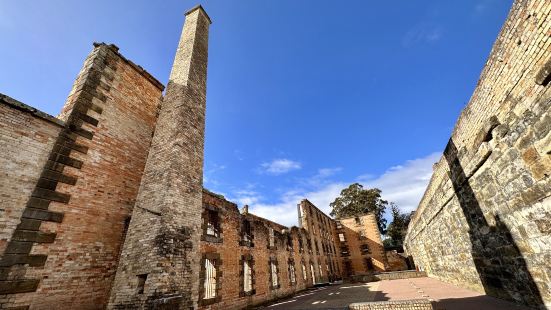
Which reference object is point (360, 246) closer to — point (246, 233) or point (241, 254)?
point (246, 233)

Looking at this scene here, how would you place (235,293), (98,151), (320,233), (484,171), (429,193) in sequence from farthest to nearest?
(320,233) → (429,193) → (235,293) → (98,151) → (484,171)

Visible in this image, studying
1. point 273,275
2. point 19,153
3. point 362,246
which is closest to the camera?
point 19,153

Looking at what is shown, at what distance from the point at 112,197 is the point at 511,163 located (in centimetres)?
1008

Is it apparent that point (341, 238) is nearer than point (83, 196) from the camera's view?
No

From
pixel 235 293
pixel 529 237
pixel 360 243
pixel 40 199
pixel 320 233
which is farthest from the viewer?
pixel 360 243

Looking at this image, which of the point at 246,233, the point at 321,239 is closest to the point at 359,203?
the point at 321,239

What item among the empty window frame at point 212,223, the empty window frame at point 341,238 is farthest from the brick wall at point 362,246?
the empty window frame at point 212,223

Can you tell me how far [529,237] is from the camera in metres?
4.93

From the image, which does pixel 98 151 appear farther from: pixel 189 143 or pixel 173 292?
pixel 173 292


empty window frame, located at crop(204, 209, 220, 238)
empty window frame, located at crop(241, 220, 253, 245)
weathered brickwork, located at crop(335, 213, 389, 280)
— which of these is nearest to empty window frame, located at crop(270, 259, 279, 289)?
empty window frame, located at crop(241, 220, 253, 245)

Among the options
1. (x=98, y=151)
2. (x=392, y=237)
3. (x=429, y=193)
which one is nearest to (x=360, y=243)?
(x=392, y=237)

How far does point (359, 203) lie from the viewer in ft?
139

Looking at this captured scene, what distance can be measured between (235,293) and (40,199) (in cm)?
859

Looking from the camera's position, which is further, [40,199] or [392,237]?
[392,237]
